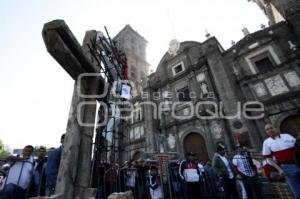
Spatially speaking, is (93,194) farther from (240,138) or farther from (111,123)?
(240,138)

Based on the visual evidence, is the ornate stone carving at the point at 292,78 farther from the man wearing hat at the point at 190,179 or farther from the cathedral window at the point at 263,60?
the man wearing hat at the point at 190,179

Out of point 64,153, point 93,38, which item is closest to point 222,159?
point 64,153

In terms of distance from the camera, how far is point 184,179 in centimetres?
519

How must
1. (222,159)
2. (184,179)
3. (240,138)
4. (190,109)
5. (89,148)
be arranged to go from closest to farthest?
(89,148) < (184,179) < (222,159) < (240,138) < (190,109)

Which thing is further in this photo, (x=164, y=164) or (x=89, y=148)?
(x=164, y=164)

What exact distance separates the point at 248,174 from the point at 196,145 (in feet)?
26.5

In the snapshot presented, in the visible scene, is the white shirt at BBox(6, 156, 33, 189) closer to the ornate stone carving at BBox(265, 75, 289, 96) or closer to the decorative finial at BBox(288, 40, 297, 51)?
the ornate stone carving at BBox(265, 75, 289, 96)

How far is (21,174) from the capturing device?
12.1ft

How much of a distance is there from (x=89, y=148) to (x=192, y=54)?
15740mm

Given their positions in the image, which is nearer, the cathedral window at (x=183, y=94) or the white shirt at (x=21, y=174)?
the white shirt at (x=21, y=174)

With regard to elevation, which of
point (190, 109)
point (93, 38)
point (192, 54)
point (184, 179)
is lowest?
point (184, 179)

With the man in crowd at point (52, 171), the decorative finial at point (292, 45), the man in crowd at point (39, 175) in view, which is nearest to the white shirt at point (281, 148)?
the man in crowd at point (52, 171)

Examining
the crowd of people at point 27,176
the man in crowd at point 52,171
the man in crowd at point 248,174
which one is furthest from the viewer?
the man in crowd at point 248,174

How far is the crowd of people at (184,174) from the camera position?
3555mm
